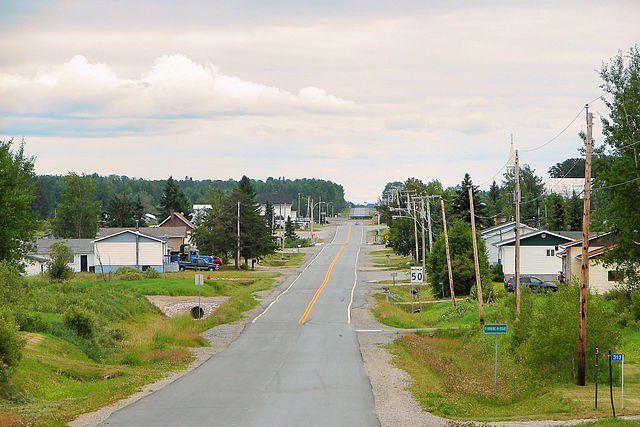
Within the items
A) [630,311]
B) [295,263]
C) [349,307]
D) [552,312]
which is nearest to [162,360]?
[552,312]

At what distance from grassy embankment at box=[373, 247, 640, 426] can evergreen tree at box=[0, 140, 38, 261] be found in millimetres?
27654

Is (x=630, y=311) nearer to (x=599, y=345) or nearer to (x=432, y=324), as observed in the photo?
(x=432, y=324)

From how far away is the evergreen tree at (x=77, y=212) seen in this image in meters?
136

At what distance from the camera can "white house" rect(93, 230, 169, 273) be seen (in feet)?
322

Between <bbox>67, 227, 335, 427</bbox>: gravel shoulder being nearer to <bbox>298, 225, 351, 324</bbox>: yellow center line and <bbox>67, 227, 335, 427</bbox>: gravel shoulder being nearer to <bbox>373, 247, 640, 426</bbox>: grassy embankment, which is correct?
<bbox>298, 225, 351, 324</bbox>: yellow center line

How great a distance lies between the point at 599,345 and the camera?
27.0m

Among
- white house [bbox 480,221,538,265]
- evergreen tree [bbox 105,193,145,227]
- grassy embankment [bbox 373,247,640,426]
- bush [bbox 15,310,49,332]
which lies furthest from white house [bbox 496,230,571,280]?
evergreen tree [bbox 105,193,145,227]

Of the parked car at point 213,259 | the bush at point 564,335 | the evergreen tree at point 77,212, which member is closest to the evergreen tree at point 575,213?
the parked car at point 213,259

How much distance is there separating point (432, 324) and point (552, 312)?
2504 centimetres

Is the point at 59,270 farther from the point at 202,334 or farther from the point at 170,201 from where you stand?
the point at 170,201

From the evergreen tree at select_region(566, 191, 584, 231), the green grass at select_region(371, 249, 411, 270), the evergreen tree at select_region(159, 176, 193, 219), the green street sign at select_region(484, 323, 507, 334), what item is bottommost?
the green grass at select_region(371, 249, 411, 270)

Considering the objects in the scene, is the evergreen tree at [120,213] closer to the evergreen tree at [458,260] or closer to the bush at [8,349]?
the evergreen tree at [458,260]

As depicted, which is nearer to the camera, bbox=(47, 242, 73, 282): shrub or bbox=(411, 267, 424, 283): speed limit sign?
bbox=(411, 267, 424, 283): speed limit sign

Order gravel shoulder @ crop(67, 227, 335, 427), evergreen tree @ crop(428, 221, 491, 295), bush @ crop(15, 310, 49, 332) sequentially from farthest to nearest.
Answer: evergreen tree @ crop(428, 221, 491, 295) < bush @ crop(15, 310, 49, 332) < gravel shoulder @ crop(67, 227, 335, 427)
